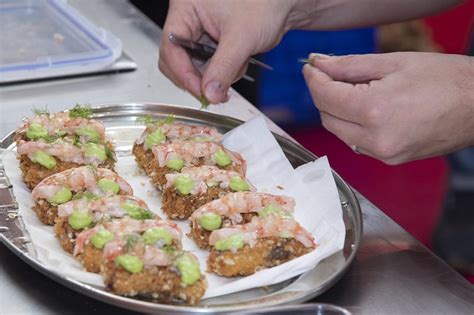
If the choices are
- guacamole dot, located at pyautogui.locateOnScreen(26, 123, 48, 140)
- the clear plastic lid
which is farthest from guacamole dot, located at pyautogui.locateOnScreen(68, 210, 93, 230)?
the clear plastic lid

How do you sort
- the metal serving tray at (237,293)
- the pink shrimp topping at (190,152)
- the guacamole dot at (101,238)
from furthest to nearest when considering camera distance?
the pink shrimp topping at (190,152)
the guacamole dot at (101,238)
the metal serving tray at (237,293)

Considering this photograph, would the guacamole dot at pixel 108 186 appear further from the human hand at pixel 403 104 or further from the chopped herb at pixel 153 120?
the human hand at pixel 403 104

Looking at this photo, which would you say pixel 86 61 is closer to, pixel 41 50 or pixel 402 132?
pixel 41 50

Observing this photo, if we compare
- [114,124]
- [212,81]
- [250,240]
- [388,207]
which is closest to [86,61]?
[114,124]

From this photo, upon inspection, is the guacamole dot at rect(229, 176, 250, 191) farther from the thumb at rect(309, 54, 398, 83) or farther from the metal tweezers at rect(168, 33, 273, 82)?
the metal tweezers at rect(168, 33, 273, 82)

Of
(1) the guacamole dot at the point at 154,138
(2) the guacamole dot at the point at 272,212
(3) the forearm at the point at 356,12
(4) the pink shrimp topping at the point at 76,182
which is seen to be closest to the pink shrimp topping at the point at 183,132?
(1) the guacamole dot at the point at 154,138

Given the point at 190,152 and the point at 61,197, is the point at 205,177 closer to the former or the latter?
the point at 190,152
